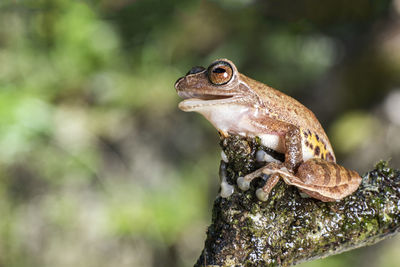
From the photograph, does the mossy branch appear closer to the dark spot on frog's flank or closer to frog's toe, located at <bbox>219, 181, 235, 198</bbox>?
frog's toe, located at <bbox>219, 181, 235, 198</bbox>

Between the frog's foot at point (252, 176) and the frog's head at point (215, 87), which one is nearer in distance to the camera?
the frog's foot at point (252, 176)

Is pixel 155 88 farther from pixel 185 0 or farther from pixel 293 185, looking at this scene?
pixel 293 185

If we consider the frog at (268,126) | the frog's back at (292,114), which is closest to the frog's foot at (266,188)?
the frog at (268,126)

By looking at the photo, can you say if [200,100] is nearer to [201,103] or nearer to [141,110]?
[201,103]

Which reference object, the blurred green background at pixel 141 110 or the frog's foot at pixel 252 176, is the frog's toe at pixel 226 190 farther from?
the blurred green background at pixel 141 110

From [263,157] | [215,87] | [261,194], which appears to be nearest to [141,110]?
[215,87]

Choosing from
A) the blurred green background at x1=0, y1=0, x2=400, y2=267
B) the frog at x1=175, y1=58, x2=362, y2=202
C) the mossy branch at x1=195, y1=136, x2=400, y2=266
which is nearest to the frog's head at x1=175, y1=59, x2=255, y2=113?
the frog at x1=175, y1=58, x2=362, y2=202
